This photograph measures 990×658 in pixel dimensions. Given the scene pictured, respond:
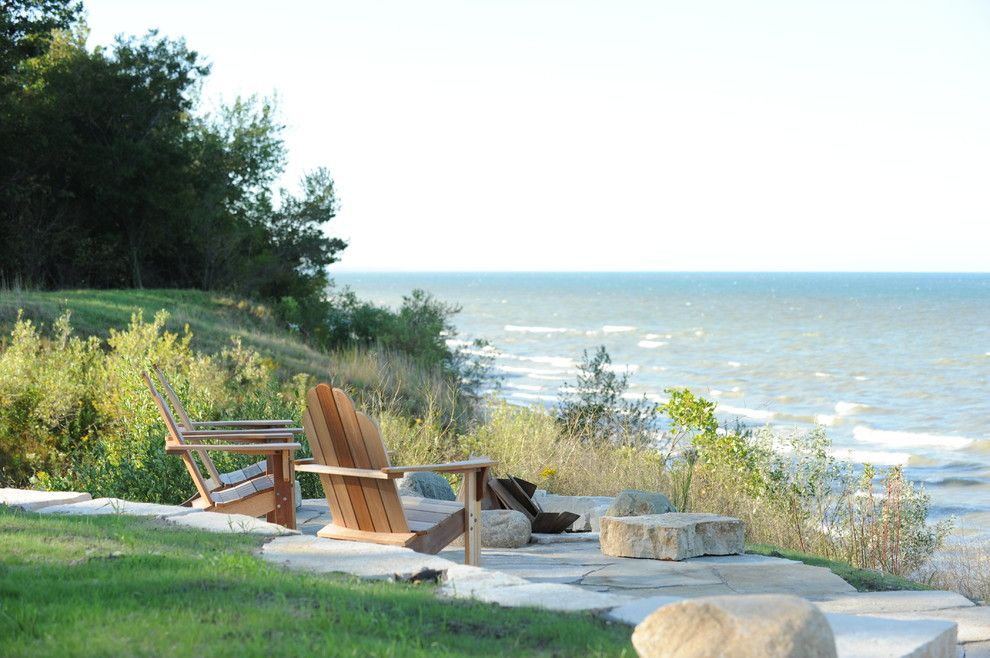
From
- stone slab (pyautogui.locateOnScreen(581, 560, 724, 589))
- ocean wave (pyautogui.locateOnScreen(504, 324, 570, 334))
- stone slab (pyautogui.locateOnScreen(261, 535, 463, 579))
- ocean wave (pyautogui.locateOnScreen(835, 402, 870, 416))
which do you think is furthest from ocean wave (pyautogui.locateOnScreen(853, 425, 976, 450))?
ocean wave (pyautogui.locateOnScreen(504, 324, 570, 334))

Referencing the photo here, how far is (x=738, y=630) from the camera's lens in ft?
8.79

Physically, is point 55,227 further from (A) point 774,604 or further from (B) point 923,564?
(A) point 774,604

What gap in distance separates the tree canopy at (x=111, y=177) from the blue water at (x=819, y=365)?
8.29m

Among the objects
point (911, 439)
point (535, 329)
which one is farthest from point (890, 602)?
point (535, 329)

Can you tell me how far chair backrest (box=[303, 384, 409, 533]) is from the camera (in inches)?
199

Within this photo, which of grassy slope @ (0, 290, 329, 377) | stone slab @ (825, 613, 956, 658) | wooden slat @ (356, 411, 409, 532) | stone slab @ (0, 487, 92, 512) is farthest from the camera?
grassy slope @ (0, 290, 329, 377)

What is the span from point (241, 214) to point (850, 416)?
16785 mm

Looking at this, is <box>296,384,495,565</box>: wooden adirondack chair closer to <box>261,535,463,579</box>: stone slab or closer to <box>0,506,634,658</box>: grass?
<box>261,535,463,579</box>: stone slab

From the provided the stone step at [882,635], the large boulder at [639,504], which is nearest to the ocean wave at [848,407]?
the large boulder at [639,504]

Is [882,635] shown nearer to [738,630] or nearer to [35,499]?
[738,630]

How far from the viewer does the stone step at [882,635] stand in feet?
10.2

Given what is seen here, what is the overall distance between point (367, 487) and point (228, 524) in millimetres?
742

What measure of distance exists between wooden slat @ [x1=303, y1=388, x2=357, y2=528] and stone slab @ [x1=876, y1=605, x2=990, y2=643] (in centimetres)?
265

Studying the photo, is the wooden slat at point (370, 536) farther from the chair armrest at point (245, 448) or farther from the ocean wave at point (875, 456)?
the ocean wave at point (875, 456)
